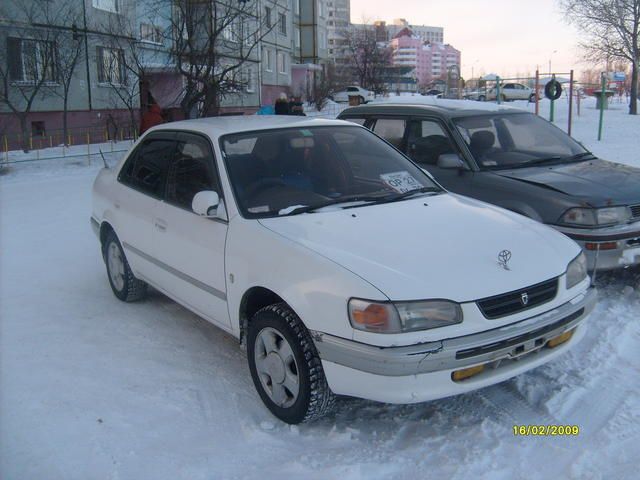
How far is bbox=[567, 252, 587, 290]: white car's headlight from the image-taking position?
3584 millimetres

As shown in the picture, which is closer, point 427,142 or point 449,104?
point 427,142

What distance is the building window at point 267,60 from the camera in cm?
3862

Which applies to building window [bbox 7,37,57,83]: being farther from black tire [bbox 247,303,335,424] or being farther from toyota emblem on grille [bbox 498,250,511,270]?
toyota emblem on grille [bbox 498,250,511,270]

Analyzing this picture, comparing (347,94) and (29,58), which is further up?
(29,58)

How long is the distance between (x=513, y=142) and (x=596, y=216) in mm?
1607

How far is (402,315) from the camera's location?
117 inches

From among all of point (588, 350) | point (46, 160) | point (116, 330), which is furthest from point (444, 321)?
point (46, 160)

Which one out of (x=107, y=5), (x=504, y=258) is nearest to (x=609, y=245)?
(x=504, y=258)

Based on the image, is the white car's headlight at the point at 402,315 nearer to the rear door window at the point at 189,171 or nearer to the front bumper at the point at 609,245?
the rear door window at the point at 189,171

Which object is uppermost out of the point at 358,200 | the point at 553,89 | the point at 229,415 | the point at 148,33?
the point at 148,33

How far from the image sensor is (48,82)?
20.7 m

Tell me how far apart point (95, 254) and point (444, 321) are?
529 cm

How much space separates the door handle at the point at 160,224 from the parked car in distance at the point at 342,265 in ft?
0.05

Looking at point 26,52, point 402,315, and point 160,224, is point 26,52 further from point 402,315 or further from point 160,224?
point 402,315
